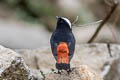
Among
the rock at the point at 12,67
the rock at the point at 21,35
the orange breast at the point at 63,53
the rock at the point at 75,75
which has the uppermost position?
the orange breast at the point at 63,53

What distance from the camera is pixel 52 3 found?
519 inches

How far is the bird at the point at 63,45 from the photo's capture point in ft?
13.6

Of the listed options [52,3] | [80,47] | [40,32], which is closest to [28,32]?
[40,32]

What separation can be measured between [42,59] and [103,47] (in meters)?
1.11

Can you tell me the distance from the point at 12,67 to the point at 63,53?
1.91 feet

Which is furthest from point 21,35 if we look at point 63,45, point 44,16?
point 63,45

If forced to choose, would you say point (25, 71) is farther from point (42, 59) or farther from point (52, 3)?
point (52, 3)

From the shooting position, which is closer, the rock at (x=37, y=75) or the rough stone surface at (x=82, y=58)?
the rock at (x=37, y=75)

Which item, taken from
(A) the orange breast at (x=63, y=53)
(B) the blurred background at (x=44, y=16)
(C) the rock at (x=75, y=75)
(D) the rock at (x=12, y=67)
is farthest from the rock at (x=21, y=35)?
(A) the orange breast at (x=63, y=53)

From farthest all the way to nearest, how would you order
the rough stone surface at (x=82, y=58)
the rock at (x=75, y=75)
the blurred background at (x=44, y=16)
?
the blurred background at (x=44, y=16), the rough stone surface at (x=82, y=58), the rock at (x=75, y=75)

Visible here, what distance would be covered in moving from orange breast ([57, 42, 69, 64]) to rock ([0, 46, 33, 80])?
0.44 metres

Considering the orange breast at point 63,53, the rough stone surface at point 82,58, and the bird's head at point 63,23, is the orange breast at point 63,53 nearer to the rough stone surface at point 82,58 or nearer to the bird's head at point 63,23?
the bird's head at point 63,23

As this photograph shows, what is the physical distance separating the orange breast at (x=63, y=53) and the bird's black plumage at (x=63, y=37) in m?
0.05

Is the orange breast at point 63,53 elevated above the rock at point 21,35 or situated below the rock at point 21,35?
above
